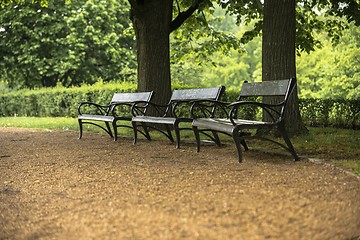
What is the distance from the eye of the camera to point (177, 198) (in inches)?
206

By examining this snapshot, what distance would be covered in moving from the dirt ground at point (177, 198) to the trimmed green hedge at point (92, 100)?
19.7 ft

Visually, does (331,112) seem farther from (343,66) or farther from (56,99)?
(56,99)

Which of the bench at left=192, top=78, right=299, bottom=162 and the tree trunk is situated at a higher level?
the tree trunk

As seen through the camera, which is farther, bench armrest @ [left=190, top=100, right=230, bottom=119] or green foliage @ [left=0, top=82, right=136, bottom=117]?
green foliage @ [left=0, top=82, right=136, bottom=117]

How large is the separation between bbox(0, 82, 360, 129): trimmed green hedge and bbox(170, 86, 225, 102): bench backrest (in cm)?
487

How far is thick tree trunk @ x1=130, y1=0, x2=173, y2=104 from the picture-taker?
42.2ft

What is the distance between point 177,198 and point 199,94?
4813mm

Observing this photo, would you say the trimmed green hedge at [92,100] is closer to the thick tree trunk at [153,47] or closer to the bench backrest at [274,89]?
the thick tree trunk at [153,47]

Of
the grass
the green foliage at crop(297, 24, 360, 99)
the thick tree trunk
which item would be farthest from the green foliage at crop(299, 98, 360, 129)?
the green foliage at crop(297, 24, 360, 99)

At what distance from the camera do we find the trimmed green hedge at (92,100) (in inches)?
542

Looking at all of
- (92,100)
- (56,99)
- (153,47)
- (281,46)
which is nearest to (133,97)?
(153,47)

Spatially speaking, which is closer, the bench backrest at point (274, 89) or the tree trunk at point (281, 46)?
the bench backrest at point (274, 89)

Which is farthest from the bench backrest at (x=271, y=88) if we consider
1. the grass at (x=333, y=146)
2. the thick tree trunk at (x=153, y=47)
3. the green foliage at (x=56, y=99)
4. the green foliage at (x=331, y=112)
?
the green foliage at (x=56, y=99)

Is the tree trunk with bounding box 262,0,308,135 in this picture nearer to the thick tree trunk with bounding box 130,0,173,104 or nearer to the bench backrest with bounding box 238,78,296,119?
the bench backrest with bounding box 238,78,296,119
